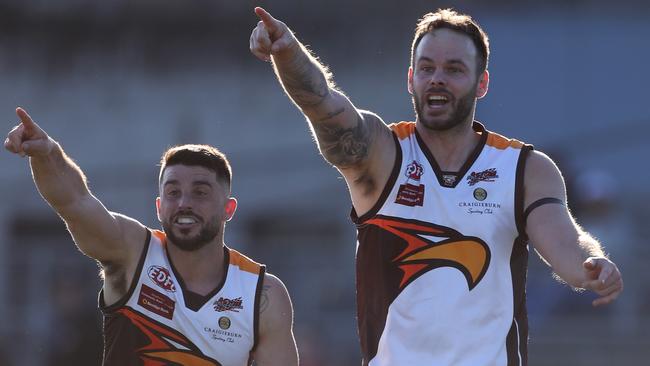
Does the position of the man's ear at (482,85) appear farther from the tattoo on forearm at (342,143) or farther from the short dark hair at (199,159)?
the short dark hair at (199,159)

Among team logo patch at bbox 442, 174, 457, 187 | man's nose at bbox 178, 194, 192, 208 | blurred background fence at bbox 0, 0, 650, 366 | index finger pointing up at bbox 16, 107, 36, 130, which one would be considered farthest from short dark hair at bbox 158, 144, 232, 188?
blurred background fence at bbox 0, 0, 650, 366

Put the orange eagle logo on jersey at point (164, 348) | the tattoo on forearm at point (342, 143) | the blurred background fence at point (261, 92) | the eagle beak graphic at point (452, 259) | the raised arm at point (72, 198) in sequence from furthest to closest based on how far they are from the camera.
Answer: the blurred background fence at point (261, 92), the orange eagle logo on jersey at point (164, 348), the raised arm at point (72, 198), the eagle beak graphic at point (452, 259), the tattoo on forearm at point (342, 143)

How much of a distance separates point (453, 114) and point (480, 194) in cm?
42

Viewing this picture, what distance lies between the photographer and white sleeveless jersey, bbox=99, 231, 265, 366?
719 centimetres

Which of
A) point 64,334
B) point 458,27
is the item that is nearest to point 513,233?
point 458,27

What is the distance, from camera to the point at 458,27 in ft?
21.1

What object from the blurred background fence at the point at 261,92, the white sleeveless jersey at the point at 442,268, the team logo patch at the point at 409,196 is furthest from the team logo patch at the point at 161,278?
the blurred background fence at the point at 261,92

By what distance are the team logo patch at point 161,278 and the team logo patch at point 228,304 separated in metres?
0.27

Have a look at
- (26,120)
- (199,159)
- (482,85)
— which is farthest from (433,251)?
(26,120)

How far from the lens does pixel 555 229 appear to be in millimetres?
6102

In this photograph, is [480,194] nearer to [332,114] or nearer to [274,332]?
[332,114]

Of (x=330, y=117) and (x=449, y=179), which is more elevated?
(x=330, y=117)

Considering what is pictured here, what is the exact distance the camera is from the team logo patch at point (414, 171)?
625 centimetres

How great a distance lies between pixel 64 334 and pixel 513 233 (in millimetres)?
8816
